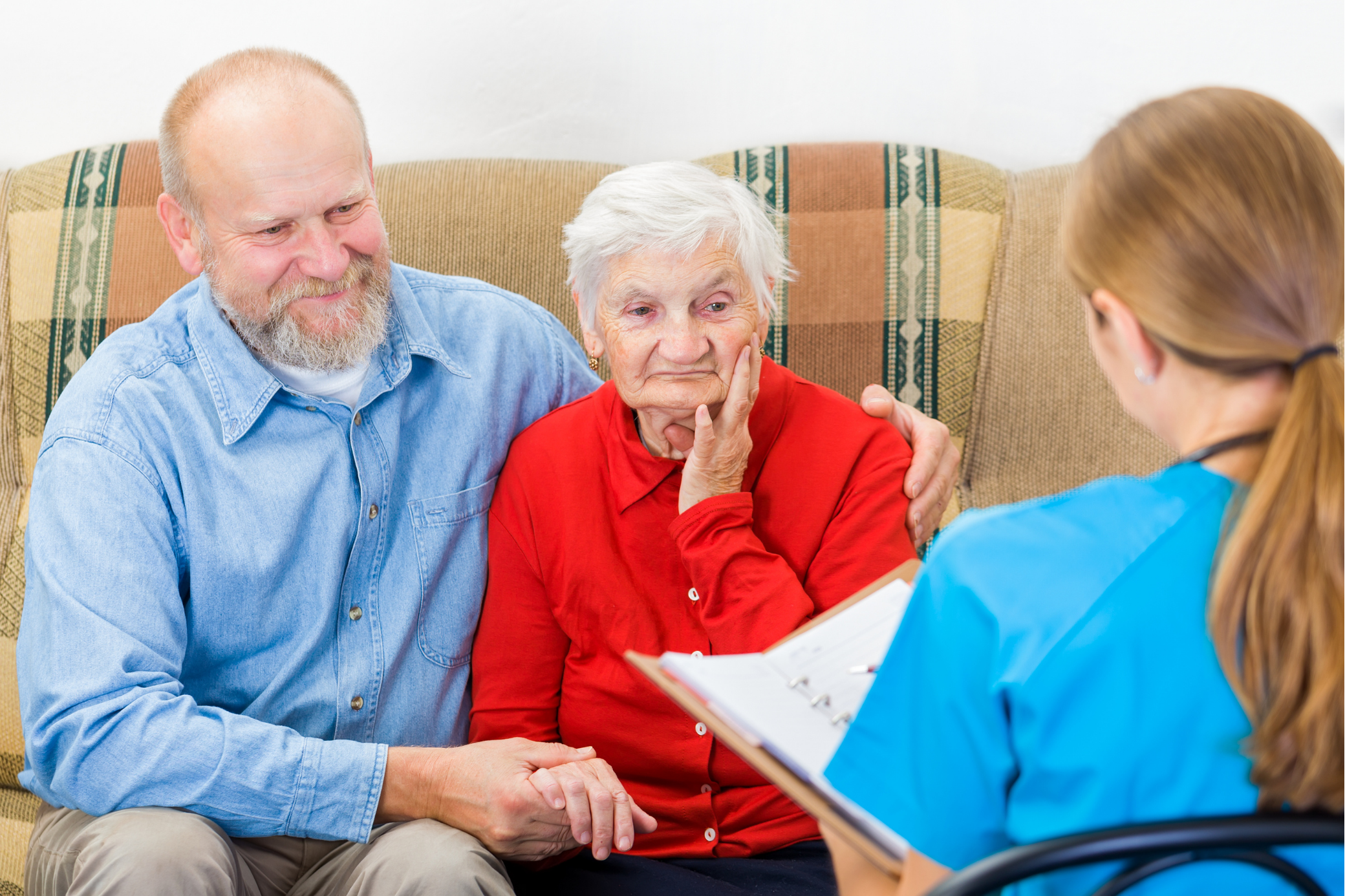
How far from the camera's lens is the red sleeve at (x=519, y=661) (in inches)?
58.4

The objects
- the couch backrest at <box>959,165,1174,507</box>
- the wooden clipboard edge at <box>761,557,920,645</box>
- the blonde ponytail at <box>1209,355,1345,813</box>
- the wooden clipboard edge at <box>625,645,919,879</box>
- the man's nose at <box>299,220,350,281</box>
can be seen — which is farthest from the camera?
the couch backrest at <box>959,165,1174,507</box>

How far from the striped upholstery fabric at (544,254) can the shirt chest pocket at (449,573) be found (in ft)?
1.72

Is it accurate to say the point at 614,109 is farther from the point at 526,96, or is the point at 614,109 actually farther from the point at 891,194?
the point at 891,194

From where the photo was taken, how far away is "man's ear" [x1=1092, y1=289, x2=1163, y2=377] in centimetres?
75

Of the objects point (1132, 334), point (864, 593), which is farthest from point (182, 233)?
point (1132, 334)

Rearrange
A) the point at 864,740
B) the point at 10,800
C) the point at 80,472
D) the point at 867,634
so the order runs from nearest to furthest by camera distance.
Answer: the point at 864,740
the point at 867,634
the point at 80,472
the point at 10,800

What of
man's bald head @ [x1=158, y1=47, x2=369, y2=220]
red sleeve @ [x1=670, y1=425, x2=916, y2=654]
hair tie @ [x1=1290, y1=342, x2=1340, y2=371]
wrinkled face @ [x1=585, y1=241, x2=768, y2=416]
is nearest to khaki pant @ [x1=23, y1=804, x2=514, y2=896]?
red sleeve @ [x1=670, y1=425, x2=916, y2=654]

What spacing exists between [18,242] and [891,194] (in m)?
1.62

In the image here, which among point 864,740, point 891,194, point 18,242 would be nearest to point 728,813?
point 864,740

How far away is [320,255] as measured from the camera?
149cm

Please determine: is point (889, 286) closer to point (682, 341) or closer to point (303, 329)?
point (682, 341)

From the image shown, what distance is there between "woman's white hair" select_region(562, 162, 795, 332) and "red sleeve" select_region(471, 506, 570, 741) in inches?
15.9

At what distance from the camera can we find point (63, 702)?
49.5 inches

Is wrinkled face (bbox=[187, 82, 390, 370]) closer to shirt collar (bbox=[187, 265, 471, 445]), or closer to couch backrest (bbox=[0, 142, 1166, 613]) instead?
shirt collar (bbox=[187, 265, 471, 445])
